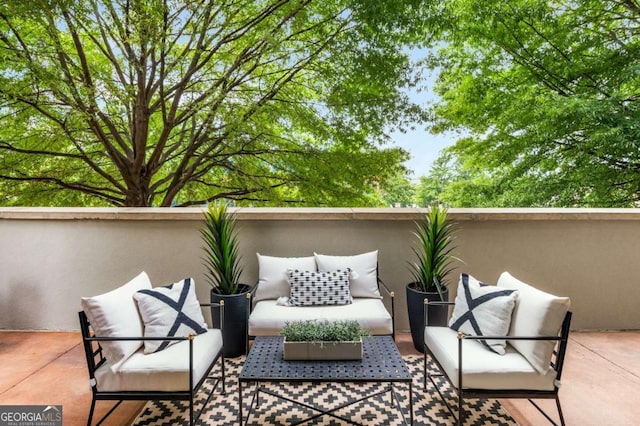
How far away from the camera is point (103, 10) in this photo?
434 centimetres

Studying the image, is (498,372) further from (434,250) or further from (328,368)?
(434,250)

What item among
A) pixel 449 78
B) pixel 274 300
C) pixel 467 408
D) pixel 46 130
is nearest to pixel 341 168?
pixel 449 78

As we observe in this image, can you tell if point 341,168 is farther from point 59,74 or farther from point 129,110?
point 59,74

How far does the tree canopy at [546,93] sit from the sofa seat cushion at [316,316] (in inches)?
165

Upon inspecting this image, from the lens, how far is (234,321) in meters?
2.91

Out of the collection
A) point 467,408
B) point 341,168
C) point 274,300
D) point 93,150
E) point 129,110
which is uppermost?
point 129,110

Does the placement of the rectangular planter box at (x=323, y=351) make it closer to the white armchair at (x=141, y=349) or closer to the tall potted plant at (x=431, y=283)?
the white armchair at (x=141, y=349)

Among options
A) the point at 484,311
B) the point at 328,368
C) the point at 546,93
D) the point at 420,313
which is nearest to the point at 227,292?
the point at 328,368

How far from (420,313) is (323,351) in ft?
4.21

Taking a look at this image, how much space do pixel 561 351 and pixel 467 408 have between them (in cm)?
71

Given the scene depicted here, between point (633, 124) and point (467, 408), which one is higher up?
point (633, 124)

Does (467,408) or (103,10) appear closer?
(467,408)

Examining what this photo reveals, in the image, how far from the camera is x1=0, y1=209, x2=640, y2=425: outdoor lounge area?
341cm

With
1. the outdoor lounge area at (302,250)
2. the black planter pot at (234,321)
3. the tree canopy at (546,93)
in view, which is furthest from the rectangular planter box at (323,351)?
the tree canopy at (546,93)
